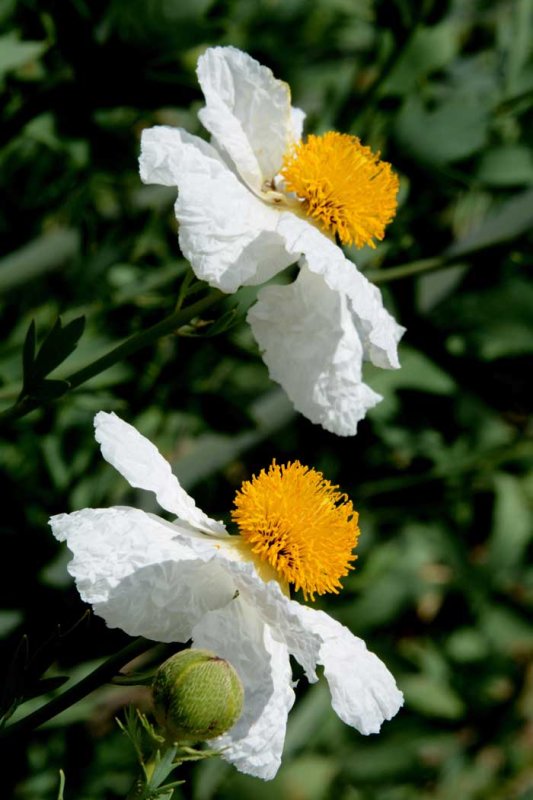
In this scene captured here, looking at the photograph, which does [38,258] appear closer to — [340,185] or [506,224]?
[506,224]

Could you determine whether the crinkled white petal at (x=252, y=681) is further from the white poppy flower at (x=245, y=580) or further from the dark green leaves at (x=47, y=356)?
the dark green leaves at (x=47, y=356)

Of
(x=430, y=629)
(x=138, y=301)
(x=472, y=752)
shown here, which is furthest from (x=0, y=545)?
(x=472, y=752)

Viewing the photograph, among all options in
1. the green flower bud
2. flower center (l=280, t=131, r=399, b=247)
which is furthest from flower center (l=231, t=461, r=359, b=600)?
flower center (l=280, t=131, r=399, b=247)

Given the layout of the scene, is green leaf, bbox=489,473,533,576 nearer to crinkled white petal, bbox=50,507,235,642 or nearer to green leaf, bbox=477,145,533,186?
green leaf, bbox=477,145,533,186

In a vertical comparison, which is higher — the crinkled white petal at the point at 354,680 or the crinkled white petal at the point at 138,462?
the crinkled white petal at the point at 138,462

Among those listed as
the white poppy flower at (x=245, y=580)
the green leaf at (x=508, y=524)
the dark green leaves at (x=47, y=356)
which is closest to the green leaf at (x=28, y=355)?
the dark green leaves at (x=47, y=356)
